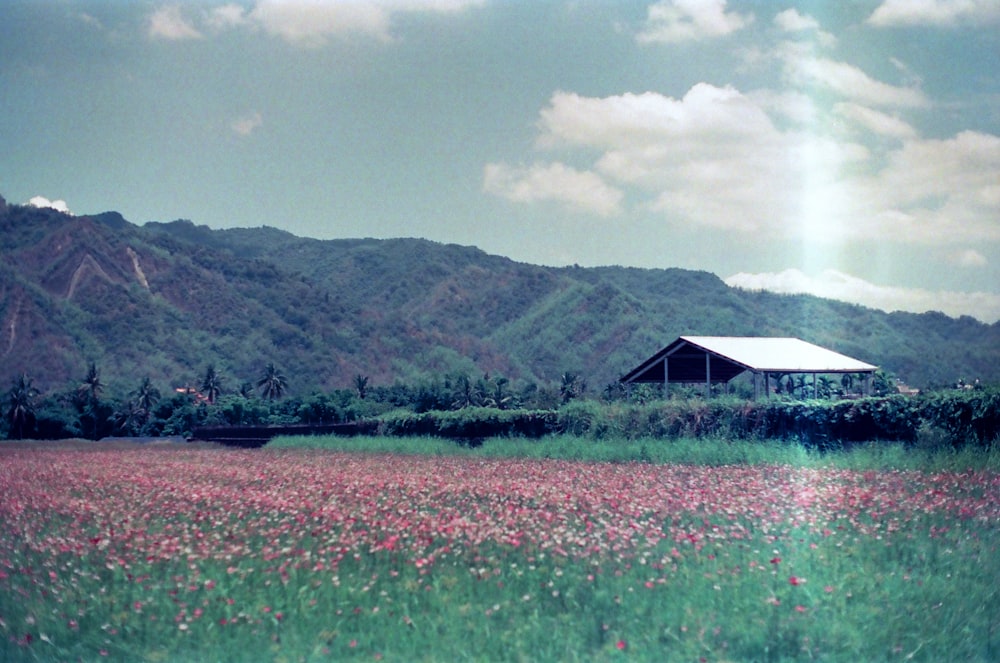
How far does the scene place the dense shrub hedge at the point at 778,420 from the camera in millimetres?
14156

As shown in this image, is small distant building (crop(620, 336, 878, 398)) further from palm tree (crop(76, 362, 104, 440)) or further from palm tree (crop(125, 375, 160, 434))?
palm tree (crop(125, 375, 160, 434))

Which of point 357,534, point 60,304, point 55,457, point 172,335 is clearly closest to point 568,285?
point 172,335

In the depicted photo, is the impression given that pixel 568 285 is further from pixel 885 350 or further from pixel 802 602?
pixel 802 602

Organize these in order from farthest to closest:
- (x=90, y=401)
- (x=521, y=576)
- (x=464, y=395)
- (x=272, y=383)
→ (x=272, y=383) → (x=464, y=395) → (x=90, y=401) → (x=521, y=576)

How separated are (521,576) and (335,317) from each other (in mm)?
139153

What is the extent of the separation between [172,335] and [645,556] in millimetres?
117938

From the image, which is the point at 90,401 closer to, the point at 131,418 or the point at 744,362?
the point at 131,418

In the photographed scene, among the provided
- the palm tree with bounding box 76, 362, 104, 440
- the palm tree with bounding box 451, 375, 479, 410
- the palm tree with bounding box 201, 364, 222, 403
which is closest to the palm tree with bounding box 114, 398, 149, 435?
the palm tree with bounding box 76, 362, 104, 440

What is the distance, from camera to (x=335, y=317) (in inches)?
5659

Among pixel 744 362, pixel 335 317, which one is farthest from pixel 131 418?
pixel 335 317

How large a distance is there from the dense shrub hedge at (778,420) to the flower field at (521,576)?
12.1 feet

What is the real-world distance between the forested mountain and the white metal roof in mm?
23838

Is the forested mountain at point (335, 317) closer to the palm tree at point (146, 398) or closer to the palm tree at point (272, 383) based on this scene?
the palm tree at point (146, 398)

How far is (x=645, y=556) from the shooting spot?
7.61 metres
